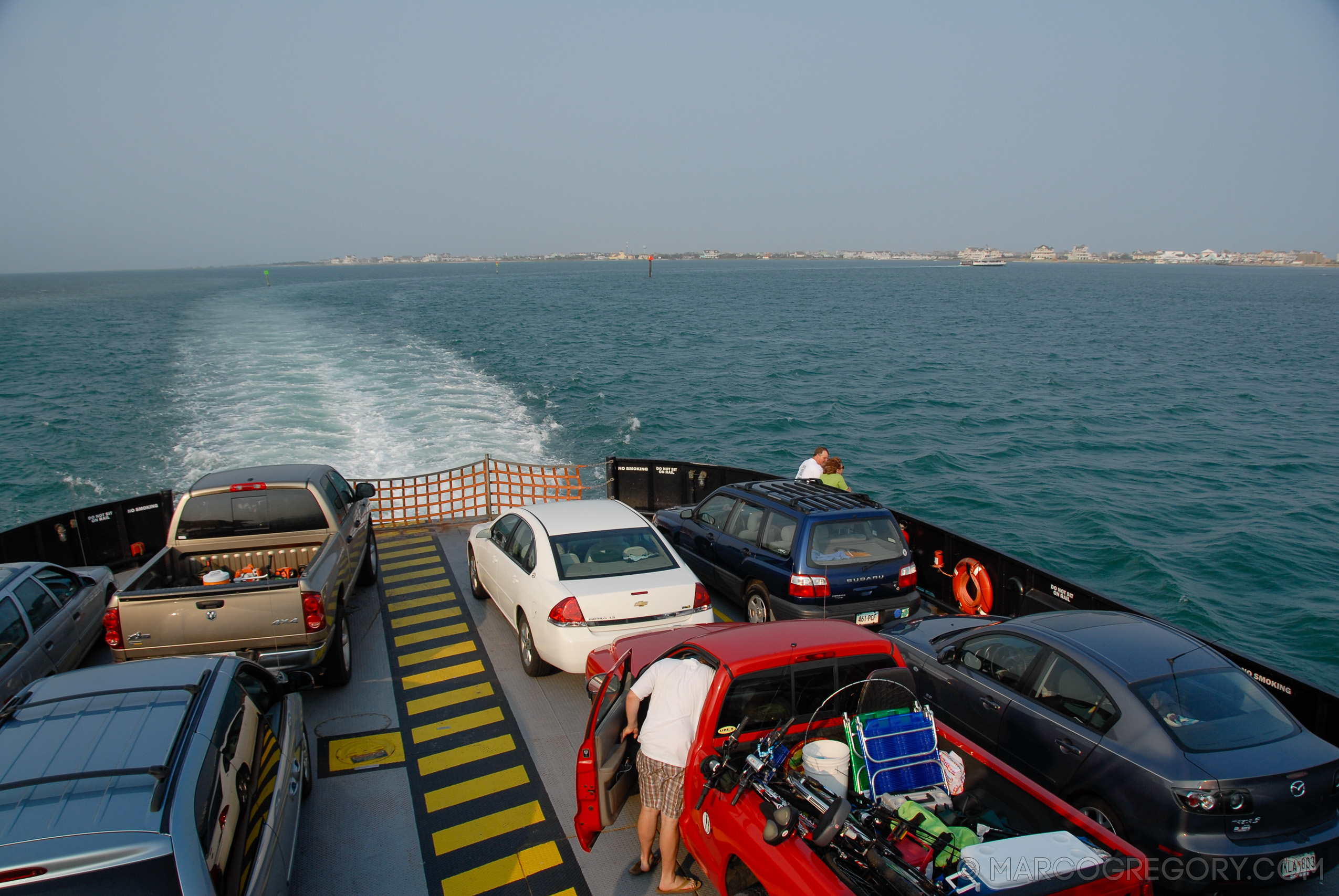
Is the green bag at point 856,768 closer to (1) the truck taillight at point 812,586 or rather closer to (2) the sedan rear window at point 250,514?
(1) the truck taillight at point 812,586

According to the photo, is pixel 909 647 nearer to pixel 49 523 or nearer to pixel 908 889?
pixel 908 889

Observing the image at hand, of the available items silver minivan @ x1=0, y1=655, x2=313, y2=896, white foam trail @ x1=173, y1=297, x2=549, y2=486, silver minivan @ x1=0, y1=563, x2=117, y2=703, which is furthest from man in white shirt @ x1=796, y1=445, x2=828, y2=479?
white foam trail @ x1=173, y1=297, x2=549, y2=486

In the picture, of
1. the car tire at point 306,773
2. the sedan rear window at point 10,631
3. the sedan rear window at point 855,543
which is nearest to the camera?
the car tire at point 306,773

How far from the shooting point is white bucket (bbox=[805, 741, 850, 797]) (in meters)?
4.27

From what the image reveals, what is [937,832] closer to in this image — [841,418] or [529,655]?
[529,655]

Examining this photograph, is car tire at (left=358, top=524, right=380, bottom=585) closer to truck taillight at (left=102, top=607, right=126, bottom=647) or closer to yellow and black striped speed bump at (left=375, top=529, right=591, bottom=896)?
yellow and black striped speed bump at (left=375, top=529, right=591, bottom=896)

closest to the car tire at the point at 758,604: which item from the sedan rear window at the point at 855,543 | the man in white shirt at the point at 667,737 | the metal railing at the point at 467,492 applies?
the sedan rear window at the point at 855,543

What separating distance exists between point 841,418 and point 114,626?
30.5m

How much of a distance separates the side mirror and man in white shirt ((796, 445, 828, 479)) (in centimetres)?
704

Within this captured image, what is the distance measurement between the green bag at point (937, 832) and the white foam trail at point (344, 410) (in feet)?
57.8

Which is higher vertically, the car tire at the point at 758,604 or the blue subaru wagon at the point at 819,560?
the blue subaru wagon at the point at 819,560

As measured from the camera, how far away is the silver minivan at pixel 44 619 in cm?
663

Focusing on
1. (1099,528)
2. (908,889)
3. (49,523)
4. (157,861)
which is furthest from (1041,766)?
(1099,528)

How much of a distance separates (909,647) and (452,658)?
192 inches
